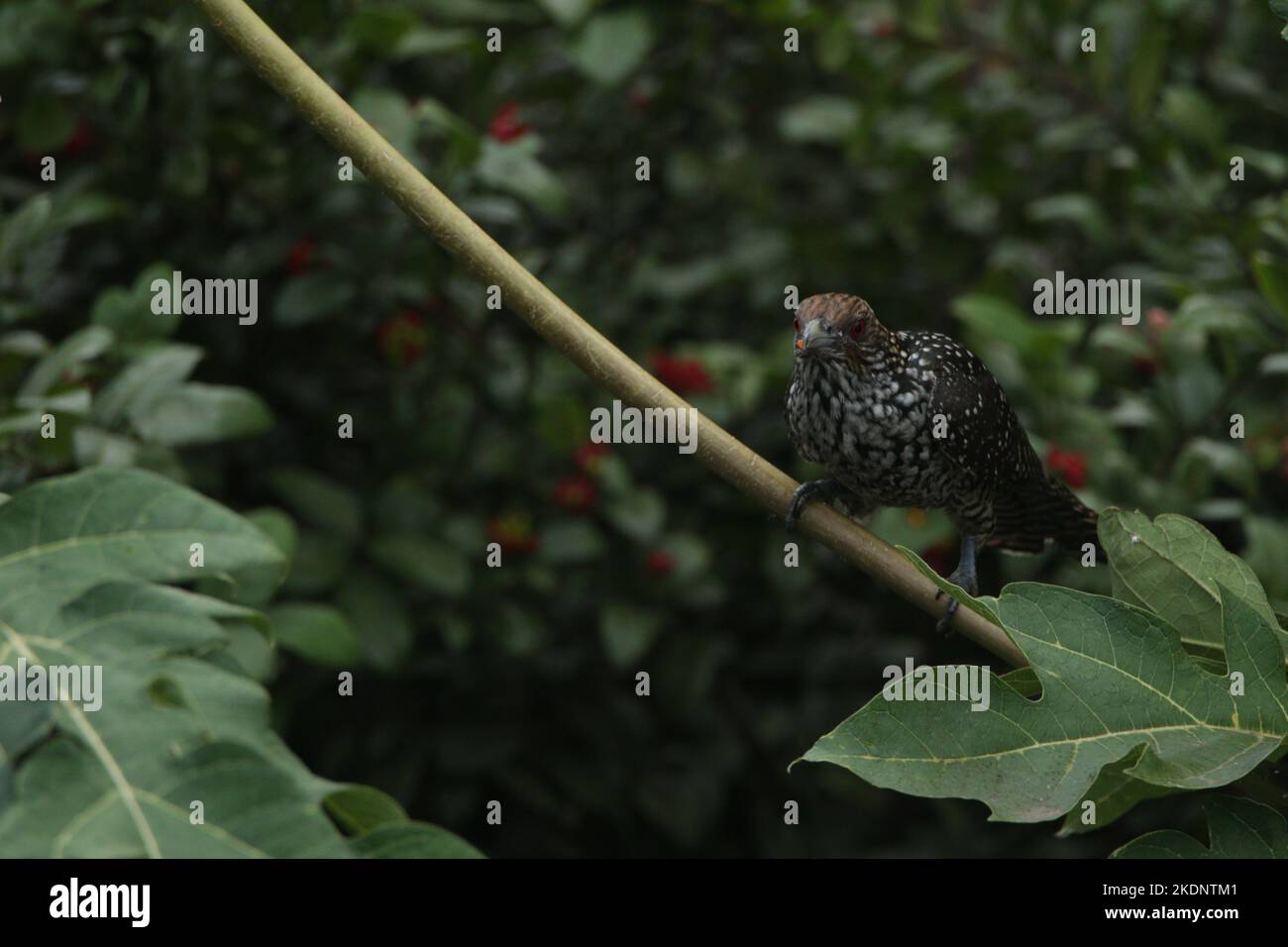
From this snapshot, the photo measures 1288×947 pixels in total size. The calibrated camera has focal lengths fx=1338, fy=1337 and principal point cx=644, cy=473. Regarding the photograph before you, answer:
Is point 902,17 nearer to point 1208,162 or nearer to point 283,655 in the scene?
point 1208,162

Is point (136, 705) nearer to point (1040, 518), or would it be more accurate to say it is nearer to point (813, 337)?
point (813, 337)

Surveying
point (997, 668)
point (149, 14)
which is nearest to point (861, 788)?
point (997, 668)

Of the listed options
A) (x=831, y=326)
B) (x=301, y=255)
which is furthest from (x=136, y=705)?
(x=301, y=255)

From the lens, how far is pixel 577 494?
3.12 meters

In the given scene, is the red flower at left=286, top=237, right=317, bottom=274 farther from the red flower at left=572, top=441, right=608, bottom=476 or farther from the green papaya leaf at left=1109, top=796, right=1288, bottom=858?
the green papaya leaf at left=1109, top=796, right=1288, bottom=858

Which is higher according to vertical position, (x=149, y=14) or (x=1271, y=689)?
(x=149, y=14)

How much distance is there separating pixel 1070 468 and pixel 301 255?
1728mm

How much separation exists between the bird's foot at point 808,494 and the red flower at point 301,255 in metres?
1.55

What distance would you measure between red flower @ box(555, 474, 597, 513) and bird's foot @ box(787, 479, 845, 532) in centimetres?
119

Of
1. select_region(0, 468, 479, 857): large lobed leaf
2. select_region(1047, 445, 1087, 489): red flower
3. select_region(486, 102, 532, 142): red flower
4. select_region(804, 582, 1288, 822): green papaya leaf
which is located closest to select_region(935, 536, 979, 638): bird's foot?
select_region(804, 582, 1288, 822): green papaya leaf

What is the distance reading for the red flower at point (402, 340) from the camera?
3.05 meters

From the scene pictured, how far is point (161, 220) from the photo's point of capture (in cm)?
314

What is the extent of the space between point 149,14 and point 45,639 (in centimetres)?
201

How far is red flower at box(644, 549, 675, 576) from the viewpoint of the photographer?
319 cm
